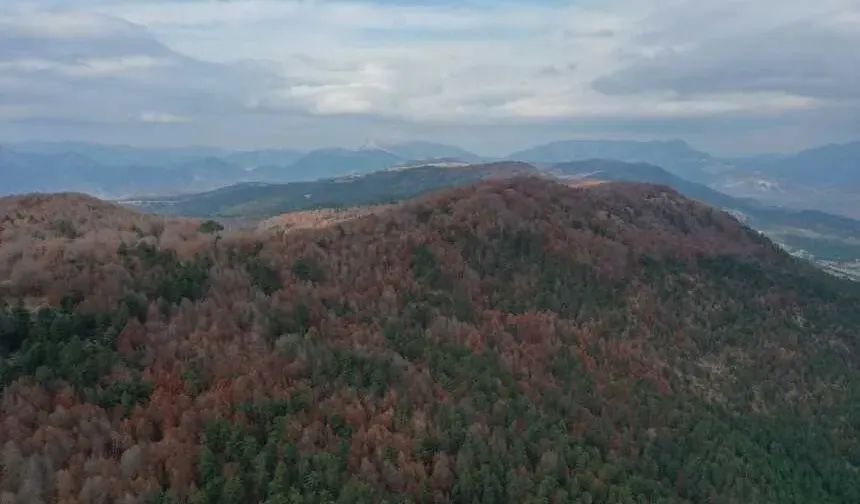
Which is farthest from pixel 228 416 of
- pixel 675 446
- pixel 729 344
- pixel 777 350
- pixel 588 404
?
pixel 777 350

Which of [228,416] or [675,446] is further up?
[228,416]

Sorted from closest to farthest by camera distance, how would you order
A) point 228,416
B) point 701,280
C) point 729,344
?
point 228,416 → point 729,344 → point 701,280

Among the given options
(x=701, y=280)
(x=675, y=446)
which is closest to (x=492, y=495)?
(x=675, y=446)

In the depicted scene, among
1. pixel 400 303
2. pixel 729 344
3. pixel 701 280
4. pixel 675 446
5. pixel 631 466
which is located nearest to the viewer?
pixel 631 466

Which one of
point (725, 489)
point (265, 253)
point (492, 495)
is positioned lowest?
point (725, 489)

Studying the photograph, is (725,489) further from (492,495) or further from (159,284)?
(159,284)

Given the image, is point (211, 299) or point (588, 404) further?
point (588, 404)
